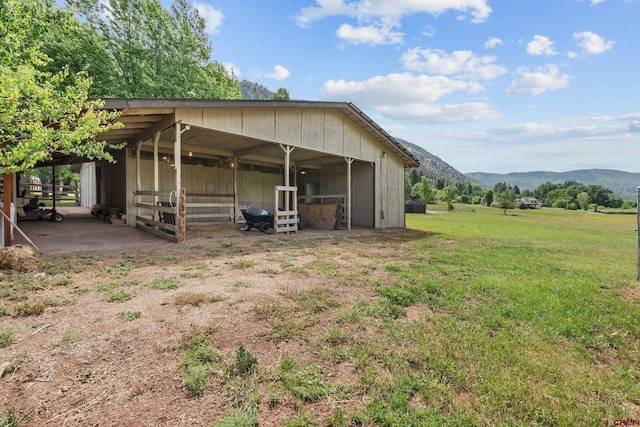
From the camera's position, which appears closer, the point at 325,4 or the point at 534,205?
the point at 325,4

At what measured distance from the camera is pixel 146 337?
2.64m

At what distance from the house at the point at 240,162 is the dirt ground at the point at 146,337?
358cm

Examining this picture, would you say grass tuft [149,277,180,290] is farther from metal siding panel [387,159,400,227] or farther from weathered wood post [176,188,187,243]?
metal siding panel [387,159,400,227]

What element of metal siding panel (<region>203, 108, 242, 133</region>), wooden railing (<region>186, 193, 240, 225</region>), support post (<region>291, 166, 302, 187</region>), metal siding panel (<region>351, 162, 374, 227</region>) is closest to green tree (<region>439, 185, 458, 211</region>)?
metal siding panel (<region>351, 162, 374, 227</region>)

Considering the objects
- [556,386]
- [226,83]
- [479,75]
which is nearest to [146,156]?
[556,386]

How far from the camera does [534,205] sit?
63.0 metres

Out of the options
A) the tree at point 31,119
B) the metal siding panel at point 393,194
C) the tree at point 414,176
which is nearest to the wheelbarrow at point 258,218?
the tree at point 31,119

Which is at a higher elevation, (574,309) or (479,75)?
(479,75)

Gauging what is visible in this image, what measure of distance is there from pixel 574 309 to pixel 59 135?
7823 mm

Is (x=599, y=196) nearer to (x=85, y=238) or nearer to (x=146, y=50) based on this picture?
(x=146, y=50)

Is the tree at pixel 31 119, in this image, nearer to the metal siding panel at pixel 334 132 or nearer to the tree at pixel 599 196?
the metal siding panel at pixel 334 132

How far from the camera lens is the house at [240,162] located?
8.05 metres

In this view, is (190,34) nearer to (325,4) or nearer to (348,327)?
(325,4)

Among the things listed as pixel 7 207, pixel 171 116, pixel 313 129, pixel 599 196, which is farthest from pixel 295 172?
pixel 599 196
